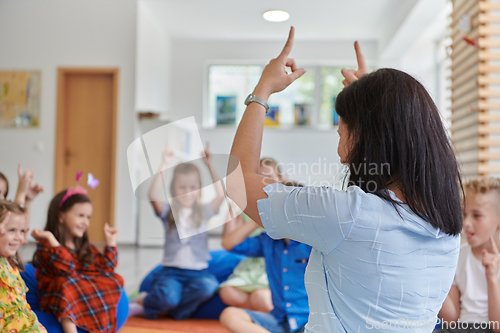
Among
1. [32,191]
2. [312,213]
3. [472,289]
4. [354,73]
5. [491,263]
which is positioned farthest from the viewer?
[32,191]

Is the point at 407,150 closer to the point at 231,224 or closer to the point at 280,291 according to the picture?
the point at 280,291

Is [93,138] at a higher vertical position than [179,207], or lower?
higher

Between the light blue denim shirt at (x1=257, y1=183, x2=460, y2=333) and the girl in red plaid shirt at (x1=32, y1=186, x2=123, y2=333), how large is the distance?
1.29 meters

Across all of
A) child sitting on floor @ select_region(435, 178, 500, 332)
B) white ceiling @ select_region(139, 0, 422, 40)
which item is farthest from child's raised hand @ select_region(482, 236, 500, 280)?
white ceiling @ select_region(139, 0, 422, 40)

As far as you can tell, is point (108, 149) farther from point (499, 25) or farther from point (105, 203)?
point (499, 25)

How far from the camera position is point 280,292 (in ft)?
5.52

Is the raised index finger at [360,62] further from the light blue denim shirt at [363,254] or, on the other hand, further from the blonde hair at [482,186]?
the blonde hair at [482,186]

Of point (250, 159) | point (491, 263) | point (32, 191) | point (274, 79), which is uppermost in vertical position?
point (274, 79)

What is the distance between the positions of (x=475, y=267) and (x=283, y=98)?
4973mm

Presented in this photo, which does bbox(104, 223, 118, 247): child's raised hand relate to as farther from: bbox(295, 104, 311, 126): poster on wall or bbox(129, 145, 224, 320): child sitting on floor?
bbox(295, 104, 311, 126): poster on wall

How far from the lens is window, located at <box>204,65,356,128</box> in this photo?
616 cm

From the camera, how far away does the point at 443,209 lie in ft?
2.02

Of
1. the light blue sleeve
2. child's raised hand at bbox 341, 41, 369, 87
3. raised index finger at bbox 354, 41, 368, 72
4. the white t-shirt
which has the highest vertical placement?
raised index finger at bbox 354, 41, 368, 72

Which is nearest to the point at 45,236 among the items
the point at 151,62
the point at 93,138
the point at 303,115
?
the point at 93,138
